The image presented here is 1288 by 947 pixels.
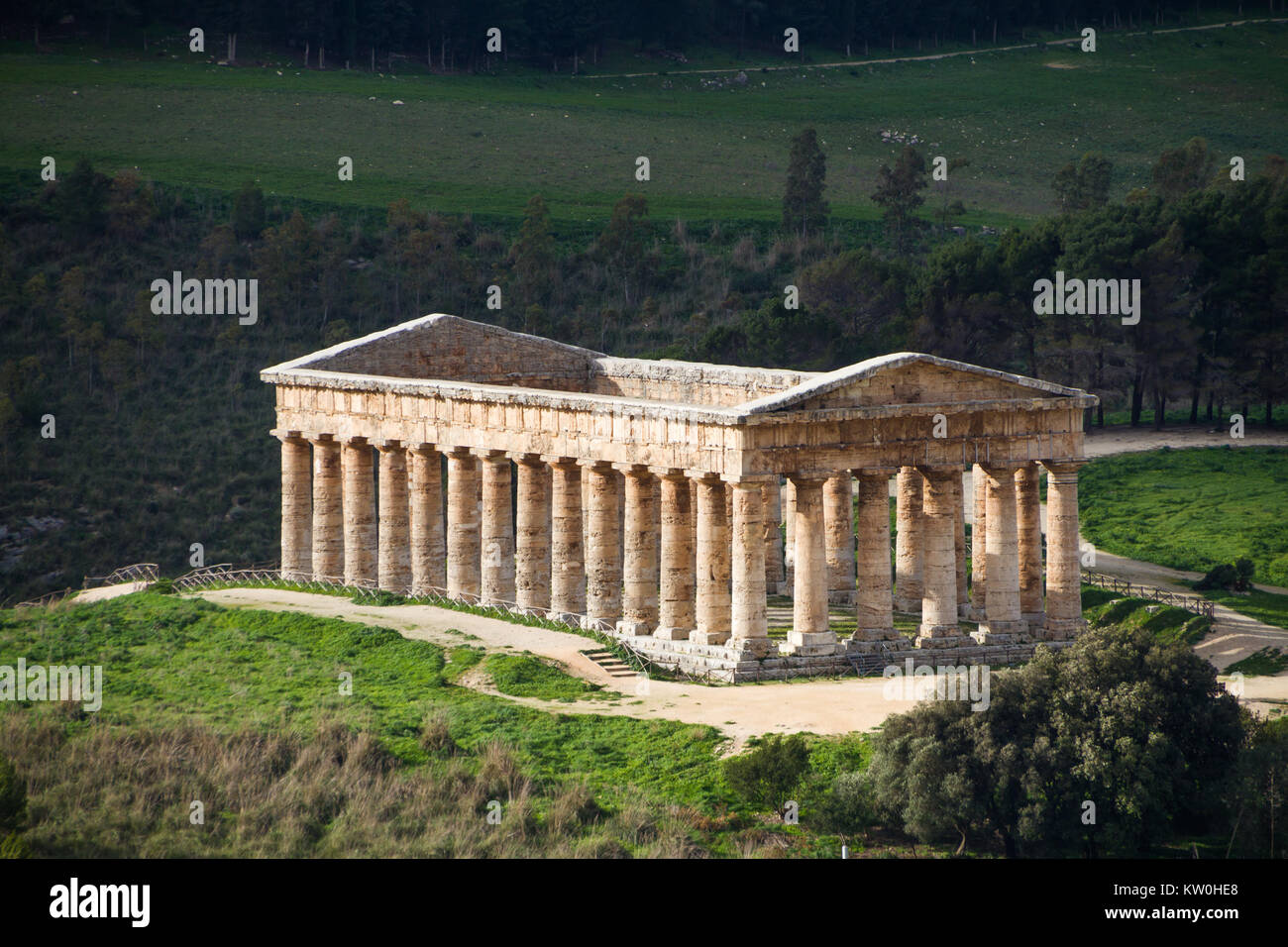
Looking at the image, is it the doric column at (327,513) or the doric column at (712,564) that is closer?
→ the doric column at (712,564)

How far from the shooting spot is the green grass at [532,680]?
221 feet

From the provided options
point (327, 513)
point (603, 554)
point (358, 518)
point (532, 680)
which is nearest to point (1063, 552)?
point (603, 554)

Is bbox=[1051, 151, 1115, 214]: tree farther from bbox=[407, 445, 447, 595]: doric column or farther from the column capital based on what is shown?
the column capital

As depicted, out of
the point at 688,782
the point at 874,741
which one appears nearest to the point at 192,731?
the point at 688,782

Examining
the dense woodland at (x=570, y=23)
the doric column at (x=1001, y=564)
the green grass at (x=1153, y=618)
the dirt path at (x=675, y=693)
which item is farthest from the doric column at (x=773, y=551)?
the dense woodland at (x=570, y=23)

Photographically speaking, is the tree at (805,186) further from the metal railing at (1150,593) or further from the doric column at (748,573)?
the doric column at (748,573)

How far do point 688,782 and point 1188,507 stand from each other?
43.0 metres

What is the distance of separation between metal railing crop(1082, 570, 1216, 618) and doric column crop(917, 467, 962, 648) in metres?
9.51

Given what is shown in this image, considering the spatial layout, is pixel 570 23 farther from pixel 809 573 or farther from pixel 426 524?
pixel 809 573

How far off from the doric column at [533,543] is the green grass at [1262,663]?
2286 centimetres

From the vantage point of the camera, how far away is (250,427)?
118875 millimetres

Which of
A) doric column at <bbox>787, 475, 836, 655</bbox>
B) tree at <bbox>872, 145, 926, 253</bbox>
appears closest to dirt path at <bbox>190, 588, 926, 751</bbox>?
doric column at <bbox>787, 475, 836, 655</bbox>

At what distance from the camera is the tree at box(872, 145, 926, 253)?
135875 millimetres

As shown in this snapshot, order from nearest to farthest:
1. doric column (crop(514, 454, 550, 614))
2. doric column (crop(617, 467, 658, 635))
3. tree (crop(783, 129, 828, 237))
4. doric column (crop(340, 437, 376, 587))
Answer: doric column (crop(617, 467, 658, 635))
doric column (crop(514, 454, 550, 614))
doric column (crop(340, 437, 376, 587))
tree (crop(783, 129, 828, 237))
